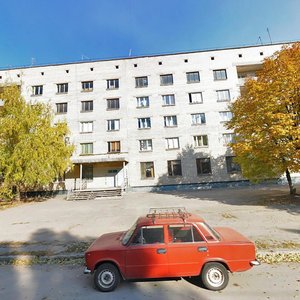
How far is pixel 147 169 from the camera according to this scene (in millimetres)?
26625

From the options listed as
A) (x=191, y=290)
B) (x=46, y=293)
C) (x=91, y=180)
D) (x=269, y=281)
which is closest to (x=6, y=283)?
(x=46, y=293)

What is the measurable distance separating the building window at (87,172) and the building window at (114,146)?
3.32 metres

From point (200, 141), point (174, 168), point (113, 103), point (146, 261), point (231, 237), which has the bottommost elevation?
point (146, 261)

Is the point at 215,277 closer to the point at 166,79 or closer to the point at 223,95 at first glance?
the point at 223,95

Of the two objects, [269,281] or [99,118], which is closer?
[269,281]

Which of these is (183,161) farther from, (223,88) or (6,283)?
(6,283)

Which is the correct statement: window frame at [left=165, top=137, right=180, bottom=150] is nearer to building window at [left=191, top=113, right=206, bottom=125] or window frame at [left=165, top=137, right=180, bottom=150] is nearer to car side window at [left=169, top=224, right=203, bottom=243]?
building window at [left=191, top=113, right=206, bottom=125]

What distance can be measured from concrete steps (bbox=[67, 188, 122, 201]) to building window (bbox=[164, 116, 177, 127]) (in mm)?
10270

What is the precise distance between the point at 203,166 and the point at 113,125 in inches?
495

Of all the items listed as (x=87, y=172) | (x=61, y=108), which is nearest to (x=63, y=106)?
(x=61, y=108)

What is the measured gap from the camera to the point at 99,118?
27.9 metres

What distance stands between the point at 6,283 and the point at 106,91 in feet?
85.6

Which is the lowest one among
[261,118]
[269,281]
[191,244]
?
[269,281]

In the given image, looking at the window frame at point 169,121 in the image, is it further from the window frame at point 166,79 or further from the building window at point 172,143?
the window frame at point 166,79
